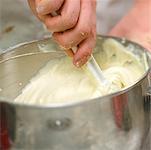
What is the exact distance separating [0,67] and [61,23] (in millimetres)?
182

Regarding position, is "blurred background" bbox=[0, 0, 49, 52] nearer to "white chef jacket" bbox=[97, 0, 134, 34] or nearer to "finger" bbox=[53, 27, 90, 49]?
"white chef jacket" bbox=[97, 0, 134, 34]

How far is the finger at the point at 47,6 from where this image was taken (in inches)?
23.3

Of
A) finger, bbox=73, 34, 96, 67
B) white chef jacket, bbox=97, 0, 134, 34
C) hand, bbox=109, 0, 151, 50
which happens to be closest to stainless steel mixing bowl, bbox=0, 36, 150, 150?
finger, bbox=73, 34, 96, 67

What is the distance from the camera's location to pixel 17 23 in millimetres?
1042

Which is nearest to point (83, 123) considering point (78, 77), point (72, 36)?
point (72, 36)

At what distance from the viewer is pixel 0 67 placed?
2.39 ft

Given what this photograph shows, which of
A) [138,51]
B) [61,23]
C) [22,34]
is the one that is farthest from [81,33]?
[22,34]

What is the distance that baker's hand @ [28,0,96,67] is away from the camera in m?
0.61

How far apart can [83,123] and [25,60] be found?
0.29 m

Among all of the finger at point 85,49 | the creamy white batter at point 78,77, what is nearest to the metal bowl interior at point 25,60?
the creamy white batter at point 78,77

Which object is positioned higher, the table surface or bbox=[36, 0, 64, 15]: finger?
bbox=[36, 0, 64, 15]: finger

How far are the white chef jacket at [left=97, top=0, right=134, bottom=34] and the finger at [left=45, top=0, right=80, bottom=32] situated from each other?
1.31ft

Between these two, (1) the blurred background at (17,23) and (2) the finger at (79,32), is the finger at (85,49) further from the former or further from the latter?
(1) the blurred background at (17,23)

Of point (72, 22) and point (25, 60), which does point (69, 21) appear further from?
point (25, 60)
